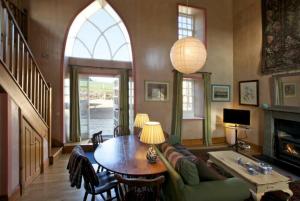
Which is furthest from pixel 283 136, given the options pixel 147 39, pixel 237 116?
pixel 147 39

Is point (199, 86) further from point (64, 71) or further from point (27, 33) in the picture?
point (27, 33)

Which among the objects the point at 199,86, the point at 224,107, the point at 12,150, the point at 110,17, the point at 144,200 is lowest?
the point at 144,200

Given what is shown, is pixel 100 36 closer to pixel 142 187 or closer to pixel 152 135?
pixel 152 135

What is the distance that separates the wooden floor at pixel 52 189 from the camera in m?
2.94

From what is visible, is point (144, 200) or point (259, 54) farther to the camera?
point (259, 54)

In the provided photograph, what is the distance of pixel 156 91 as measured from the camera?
5.88 m

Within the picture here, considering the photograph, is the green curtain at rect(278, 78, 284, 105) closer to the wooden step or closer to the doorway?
the doorway

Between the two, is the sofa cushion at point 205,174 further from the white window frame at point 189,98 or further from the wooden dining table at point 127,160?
the white window frame at point 189,98

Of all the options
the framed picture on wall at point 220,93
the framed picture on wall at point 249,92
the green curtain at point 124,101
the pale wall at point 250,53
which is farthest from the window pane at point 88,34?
the framed picture on wall at point 249,92

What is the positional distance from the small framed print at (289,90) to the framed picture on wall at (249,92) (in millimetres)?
903

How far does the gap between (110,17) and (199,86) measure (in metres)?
3.67

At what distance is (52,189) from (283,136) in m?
5.26

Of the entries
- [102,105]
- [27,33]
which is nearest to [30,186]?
[102,105]

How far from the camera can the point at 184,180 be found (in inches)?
84.4
